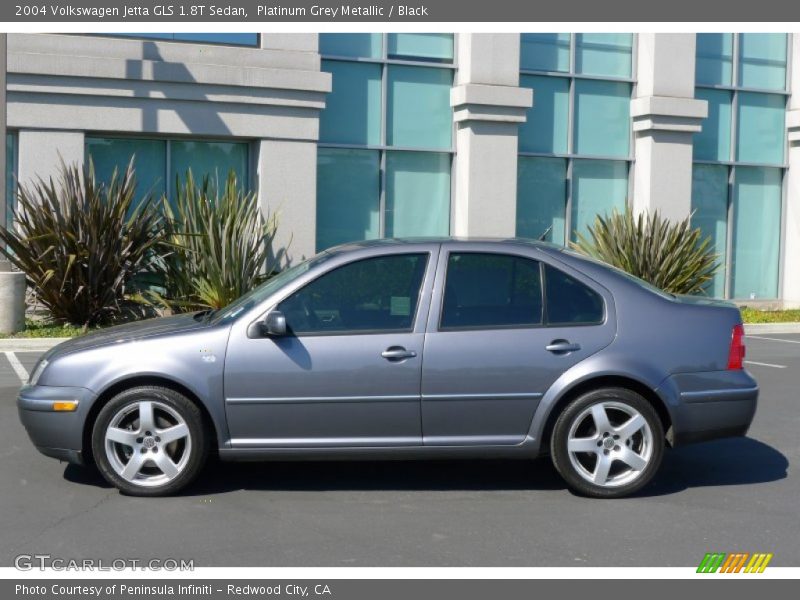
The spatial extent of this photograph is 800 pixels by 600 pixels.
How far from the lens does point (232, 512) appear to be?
6145 mm

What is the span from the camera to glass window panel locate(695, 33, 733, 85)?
20203 mm

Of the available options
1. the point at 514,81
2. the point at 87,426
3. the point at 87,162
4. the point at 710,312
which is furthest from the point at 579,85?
the point at 87,426

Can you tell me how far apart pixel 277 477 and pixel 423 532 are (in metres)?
1.52

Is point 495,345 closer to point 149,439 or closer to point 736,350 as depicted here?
point 736,350

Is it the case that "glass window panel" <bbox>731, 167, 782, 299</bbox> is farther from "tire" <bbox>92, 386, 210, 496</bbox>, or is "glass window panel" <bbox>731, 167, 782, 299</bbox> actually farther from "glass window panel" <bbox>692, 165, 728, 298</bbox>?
"tire" <bbox>92, 386, 210, 496</bbox>

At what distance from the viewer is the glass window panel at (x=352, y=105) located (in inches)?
696

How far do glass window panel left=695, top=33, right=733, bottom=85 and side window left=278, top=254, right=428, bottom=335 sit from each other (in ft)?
50.0

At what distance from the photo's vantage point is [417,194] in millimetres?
18453

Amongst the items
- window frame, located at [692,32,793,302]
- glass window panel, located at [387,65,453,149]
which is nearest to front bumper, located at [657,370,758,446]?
glass window panel, located at [387,65,453,149]

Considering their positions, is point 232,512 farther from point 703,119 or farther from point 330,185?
point 703,119

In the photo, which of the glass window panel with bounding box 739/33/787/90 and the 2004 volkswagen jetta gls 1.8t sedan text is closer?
the 2004 volkswagen jetta gls 1.8t sedan text

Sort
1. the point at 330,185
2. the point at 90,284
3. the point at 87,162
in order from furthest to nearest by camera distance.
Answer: the point at 330,185, the point at 87,162, the point at 90,284

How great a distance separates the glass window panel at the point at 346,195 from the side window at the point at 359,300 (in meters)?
11.1

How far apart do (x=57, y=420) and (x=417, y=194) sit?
494 inches
